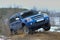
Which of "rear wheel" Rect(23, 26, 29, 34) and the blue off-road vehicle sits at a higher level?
the blue off-road vehicle

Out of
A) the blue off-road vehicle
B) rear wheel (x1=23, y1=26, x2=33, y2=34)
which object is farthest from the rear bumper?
rear wheel (x1=23, y1=26, x2=33, y2=34)

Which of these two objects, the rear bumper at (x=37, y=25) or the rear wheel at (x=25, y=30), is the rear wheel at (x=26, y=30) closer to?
the rear wheel at (x=25, y=30)

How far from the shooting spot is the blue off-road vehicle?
1412 centimetres

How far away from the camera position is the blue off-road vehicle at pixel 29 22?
14.1m

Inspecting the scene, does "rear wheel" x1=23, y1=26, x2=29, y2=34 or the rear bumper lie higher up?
the rear bumper

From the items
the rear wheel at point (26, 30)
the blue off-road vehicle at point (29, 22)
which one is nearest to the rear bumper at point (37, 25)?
the blue off-road vehicle at point (29, 22)

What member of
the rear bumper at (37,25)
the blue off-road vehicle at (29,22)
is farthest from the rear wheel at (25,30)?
the rear bumper at (37,25)

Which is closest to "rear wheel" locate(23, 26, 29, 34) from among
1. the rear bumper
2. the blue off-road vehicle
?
the blue off-road vehicle

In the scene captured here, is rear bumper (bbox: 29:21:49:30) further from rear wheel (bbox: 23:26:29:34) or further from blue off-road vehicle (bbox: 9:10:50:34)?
rear wheel (bbox: 23:26:29:34)

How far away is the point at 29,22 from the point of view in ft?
46.0

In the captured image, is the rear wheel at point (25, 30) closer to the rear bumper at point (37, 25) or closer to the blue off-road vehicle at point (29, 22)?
the blue off-road vehicle at point (29, 22)

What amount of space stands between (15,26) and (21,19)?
832mm

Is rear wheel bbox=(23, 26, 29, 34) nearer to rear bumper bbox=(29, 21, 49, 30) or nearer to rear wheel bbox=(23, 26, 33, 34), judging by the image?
rear wheel bbox=(23, 26, 33, 34)

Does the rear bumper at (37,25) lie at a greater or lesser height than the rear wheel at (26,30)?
greater
